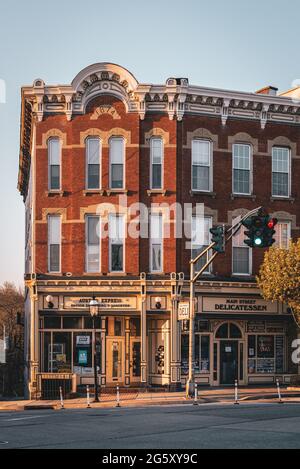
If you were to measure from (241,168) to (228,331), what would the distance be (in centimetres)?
826

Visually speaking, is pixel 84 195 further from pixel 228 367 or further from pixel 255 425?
pixel 255 425

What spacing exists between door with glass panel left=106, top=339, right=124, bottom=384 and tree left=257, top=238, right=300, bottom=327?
7.51 m

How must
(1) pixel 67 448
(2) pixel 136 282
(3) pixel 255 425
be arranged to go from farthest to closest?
1. (2) pixel 136 282
2. (3) pixel 255 425
3. (1) pixel 67 448

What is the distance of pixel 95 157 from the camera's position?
39656 mm

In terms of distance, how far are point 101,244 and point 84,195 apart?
2512mm

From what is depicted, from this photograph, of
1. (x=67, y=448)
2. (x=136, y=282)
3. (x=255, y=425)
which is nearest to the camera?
(x=67, y=448)

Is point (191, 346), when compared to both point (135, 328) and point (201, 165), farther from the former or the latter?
point (201, 165)

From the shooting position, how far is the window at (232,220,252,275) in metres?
41.1

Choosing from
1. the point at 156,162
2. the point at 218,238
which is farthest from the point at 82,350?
the point at 218,238

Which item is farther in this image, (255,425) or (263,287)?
(263,287)

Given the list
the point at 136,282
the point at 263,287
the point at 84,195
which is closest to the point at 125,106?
the point at 84,195

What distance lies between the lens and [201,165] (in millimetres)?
40469

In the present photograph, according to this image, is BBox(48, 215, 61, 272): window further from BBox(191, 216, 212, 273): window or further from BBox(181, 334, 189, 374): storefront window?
BBox(181, 334, 189, 374): storefront window

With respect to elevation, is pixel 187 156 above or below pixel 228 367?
above
